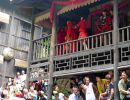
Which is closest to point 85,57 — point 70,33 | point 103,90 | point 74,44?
point 74,44

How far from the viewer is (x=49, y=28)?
54.5 feet

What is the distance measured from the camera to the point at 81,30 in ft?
43.5

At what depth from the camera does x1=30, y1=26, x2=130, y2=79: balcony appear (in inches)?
449

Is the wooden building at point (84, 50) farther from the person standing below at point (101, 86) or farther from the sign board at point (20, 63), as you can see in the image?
the sign board at point (20, 63)

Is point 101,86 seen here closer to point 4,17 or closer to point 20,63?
point 20,63

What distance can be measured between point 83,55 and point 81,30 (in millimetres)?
1386

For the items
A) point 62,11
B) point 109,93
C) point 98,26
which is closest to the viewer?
point 109,93

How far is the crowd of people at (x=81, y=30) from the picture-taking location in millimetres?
13133

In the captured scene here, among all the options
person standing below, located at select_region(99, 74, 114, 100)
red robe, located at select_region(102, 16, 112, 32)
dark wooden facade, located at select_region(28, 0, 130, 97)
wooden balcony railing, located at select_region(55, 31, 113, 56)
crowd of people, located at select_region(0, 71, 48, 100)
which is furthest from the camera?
crowd of people, located at select_region(0, 71, 48, 100)

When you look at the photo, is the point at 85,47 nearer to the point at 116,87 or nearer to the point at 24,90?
the point at 116,87

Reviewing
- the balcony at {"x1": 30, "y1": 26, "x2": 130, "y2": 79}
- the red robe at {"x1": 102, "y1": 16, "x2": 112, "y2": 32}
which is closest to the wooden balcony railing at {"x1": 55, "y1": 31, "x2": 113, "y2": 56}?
the balcony at {"x1": 30, "y1": 26, "x2": 130, "y2": 79}

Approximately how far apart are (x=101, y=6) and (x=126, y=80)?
15.5 ft

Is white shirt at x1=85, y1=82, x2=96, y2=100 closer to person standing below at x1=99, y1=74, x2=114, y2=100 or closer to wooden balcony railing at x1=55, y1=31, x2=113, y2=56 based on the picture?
person standing below at x1=99, y1=74, x2=114, y2=100

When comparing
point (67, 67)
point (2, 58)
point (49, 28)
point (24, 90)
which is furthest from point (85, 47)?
point (2, 58)
